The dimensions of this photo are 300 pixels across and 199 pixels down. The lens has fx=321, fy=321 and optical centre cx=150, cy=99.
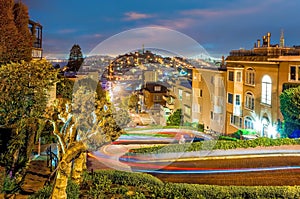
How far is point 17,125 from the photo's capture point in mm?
8227

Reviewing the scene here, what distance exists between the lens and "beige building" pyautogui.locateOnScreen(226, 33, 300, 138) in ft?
58.9

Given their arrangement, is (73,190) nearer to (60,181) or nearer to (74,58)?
(60,181)

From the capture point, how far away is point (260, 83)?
19.8 meters

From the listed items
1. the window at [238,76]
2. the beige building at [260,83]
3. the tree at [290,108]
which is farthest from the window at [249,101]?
the tree at [290,108]

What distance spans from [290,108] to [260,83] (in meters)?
3.88

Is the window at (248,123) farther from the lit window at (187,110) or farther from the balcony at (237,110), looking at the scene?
the lit window at (187,110)

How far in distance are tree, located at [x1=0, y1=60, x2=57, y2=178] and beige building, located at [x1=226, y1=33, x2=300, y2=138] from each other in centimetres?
1372

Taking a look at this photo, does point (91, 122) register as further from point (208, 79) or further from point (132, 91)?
point (208, 79)

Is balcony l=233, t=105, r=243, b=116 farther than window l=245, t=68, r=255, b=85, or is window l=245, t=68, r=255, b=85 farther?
balcony l=233, t=105, r=243, b=116

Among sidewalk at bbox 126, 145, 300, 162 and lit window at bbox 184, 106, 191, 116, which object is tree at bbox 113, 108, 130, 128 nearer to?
sidewalk at bbox 126, 145, 300, 162

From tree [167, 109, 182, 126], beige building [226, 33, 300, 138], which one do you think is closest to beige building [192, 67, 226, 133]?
tree [167, 109, 182, 126]

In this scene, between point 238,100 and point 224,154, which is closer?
point 224,154

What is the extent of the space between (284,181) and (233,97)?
42.5ft

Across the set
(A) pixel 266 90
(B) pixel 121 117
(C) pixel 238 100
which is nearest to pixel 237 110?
(C) pixel 238 100
